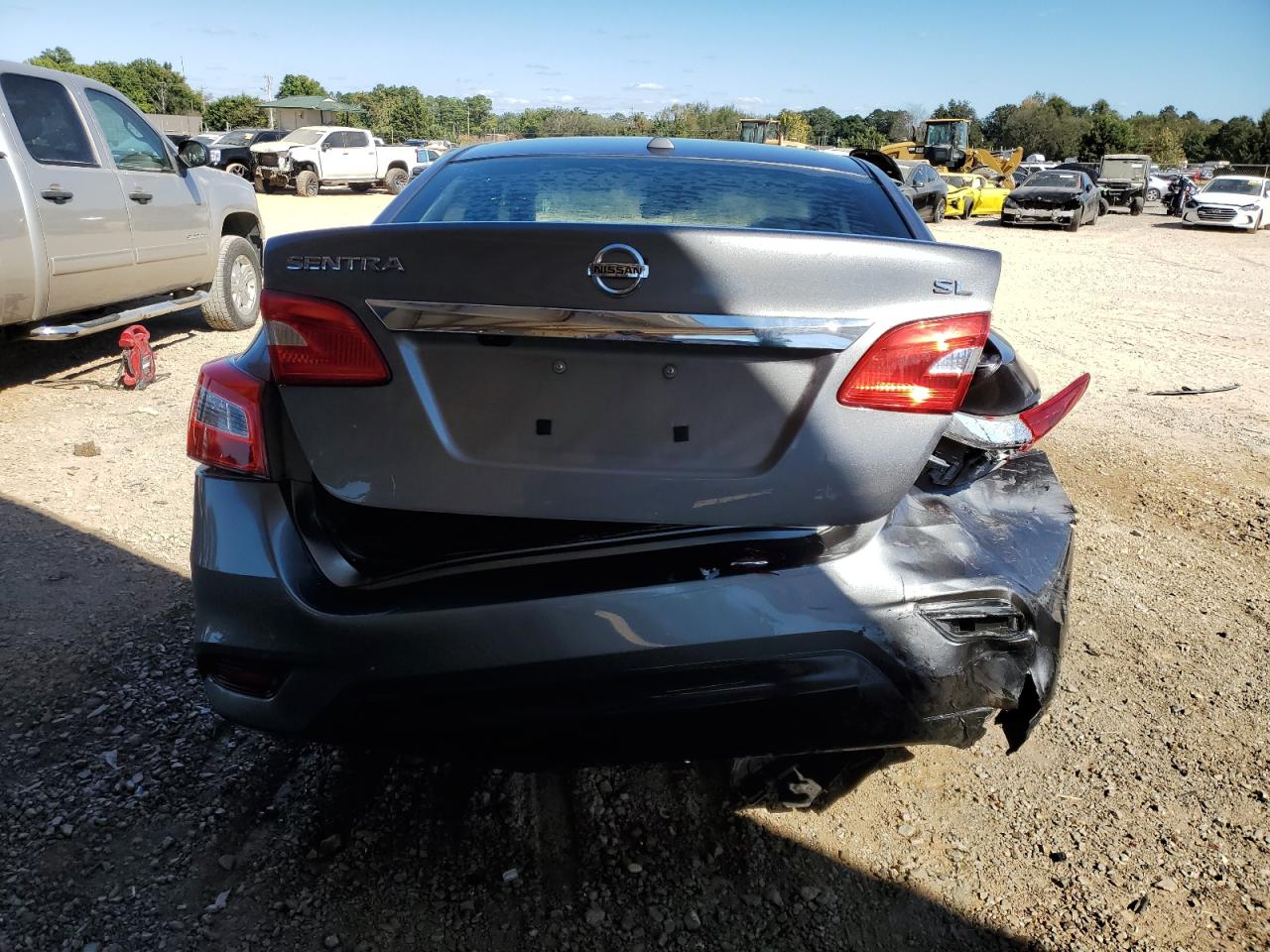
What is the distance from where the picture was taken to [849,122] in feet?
277

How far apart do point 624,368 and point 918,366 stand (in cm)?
57

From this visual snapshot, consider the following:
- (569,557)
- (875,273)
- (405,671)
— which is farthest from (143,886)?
(875,273)

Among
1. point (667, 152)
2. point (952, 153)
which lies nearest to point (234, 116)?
point (952, 153)

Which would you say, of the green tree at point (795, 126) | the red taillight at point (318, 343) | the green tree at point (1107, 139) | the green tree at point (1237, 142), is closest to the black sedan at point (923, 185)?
the red taillight at point (318, 343)

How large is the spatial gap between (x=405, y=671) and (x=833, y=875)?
45.8 inches

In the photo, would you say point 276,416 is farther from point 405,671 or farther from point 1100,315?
point 1100,315

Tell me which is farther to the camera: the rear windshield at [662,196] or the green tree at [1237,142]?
the green tree at [1237,142]

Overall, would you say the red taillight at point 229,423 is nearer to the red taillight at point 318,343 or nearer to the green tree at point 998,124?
the red taillight at point 318,343

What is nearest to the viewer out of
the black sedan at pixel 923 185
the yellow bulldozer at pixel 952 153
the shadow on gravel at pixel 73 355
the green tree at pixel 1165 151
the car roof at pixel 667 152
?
the car roof at pixel 667 152

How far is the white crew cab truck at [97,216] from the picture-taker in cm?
582

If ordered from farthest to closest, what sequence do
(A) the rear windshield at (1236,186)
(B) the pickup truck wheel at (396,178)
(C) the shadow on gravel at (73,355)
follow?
(B) the pickup truck wheel at (396,178) → (A) the rear windshield at (1236,186) → (C) the shadow on gravel at (73,355)

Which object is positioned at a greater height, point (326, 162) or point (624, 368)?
point (624, 368)

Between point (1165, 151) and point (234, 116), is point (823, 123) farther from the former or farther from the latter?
point (234, 116)

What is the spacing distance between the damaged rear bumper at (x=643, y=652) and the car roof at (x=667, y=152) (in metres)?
1.51
